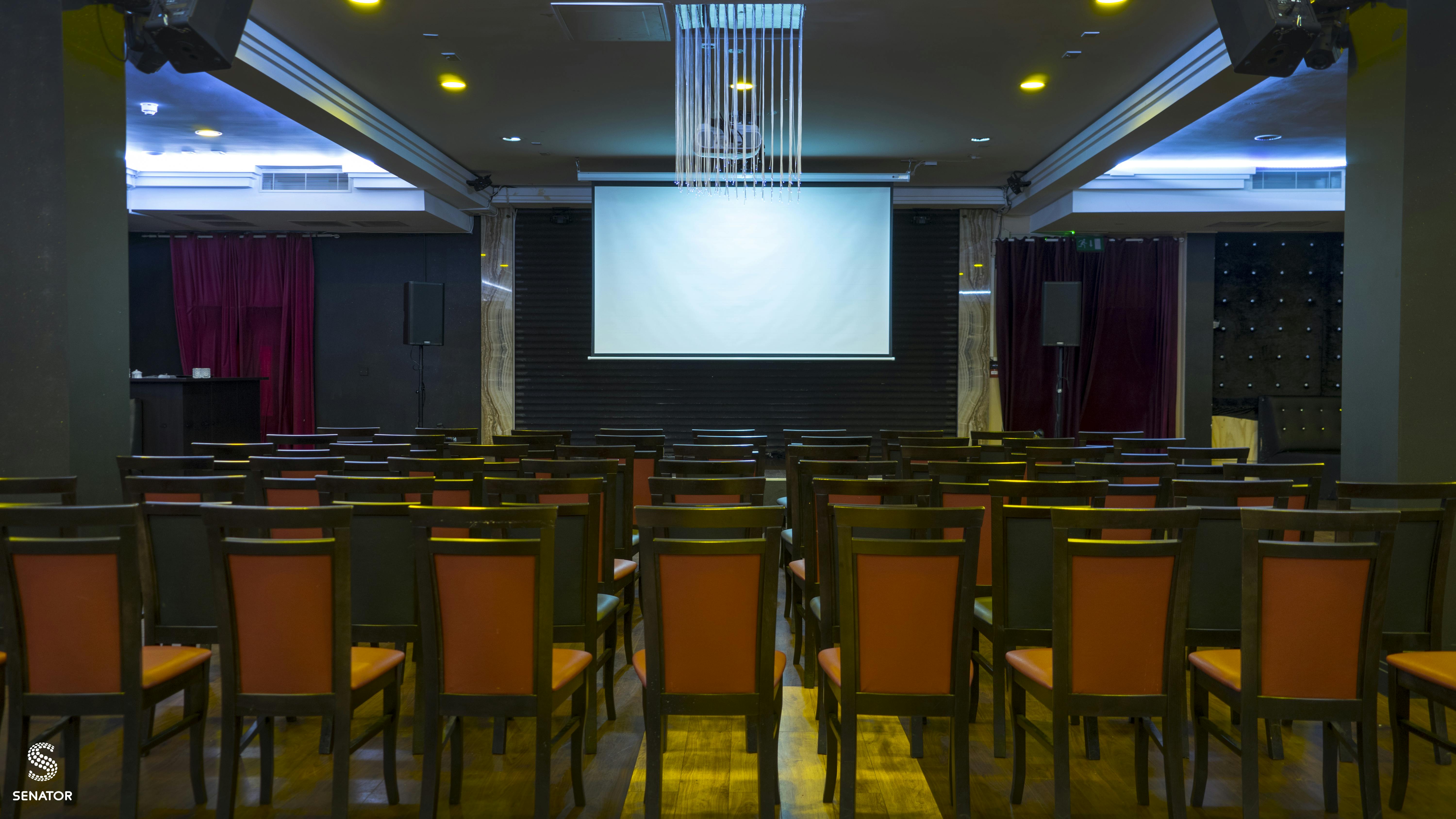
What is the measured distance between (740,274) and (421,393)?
167 inches

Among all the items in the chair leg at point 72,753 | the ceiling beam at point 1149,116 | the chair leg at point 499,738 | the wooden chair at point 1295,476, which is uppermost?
the ceiling beam at point 1149,116

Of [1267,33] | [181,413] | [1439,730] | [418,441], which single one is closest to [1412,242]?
[1267,33]

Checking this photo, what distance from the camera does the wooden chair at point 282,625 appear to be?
2193 mm

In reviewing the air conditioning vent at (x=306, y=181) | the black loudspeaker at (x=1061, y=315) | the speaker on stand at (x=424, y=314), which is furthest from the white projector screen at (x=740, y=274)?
the air conditioning vent at (x=306, y=181)

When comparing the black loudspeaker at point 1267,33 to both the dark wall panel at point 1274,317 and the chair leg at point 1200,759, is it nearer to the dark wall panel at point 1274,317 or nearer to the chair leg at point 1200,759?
the chair leg at point 1200,759

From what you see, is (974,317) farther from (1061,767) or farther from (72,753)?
(72,753)

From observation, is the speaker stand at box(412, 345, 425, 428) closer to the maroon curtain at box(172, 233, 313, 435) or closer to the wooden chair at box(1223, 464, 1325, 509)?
the maroon curtain at box(172, 233, 313, 435)

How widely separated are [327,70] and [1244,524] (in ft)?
21.4

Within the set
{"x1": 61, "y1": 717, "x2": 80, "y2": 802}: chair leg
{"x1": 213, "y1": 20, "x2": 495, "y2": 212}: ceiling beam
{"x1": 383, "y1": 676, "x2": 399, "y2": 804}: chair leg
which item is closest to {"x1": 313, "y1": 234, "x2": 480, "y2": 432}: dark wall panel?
{"x1": 213, "y1": 20, "x2": 495, "y2": 212}: ceiling beam

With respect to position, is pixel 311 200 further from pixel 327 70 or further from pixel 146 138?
pixel 327 70

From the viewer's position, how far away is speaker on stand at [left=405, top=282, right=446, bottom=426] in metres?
9.50

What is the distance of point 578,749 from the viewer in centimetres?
251

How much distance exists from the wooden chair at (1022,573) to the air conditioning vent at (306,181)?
8632 millimetres

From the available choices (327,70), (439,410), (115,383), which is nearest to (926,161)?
(327,70)
